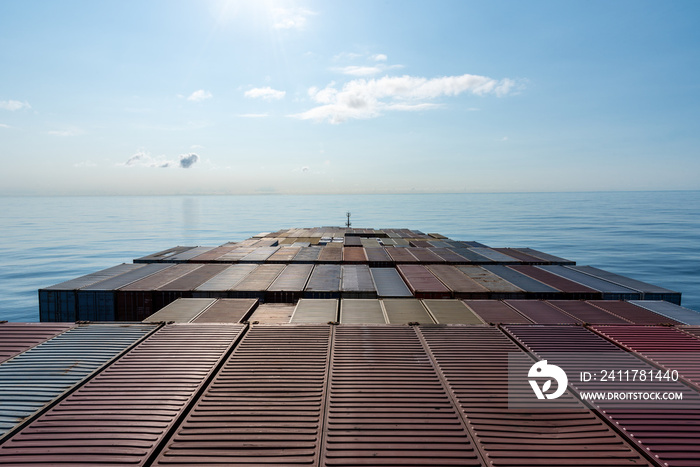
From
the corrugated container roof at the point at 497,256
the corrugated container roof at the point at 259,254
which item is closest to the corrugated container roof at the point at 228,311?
the corrugated container roof at the point at 259,254

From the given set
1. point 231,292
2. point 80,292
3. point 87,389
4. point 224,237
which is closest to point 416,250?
point 231,292

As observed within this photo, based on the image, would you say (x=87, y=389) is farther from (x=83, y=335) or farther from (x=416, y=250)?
(x=416, y=250)

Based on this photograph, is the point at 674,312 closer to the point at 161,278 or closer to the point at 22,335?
the point at 22,335

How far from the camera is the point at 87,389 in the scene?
11.8m

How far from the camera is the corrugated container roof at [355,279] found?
28.0 meters

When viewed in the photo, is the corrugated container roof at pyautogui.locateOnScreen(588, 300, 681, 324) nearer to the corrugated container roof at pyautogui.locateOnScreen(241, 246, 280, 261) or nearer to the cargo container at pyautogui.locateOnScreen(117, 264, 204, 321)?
the cargo container at pyautogui.locateOnScreen(117, 264, 204, 321)

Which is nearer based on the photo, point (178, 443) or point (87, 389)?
point (178, 443)

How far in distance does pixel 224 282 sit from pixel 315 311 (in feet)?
38.8

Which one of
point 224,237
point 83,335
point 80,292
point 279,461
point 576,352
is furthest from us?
point 224,237

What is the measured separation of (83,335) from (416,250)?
4103 centimetres

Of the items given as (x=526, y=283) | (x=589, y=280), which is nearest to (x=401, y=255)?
(x=526, y=283)

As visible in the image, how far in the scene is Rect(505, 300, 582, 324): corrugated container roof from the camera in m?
21.2

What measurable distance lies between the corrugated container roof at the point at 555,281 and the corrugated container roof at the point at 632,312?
3388mm

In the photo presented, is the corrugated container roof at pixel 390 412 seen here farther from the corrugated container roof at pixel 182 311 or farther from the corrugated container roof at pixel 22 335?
the corrugated container roof at pixel 22 335
